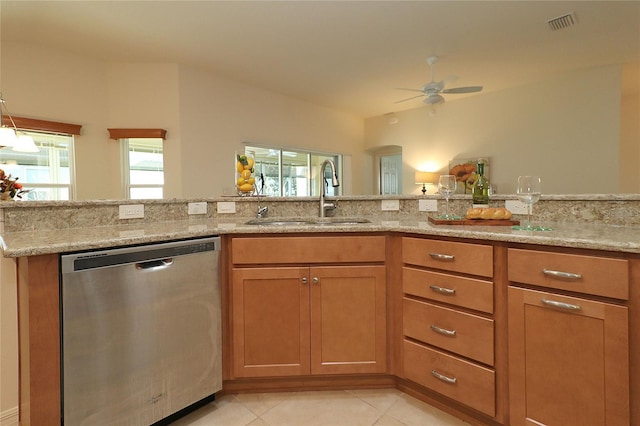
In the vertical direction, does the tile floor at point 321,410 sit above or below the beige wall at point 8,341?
below

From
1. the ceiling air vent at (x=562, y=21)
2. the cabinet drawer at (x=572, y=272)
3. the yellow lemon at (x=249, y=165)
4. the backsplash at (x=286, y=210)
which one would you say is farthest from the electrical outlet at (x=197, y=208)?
the ceiling air vent at (x=562, y=21)

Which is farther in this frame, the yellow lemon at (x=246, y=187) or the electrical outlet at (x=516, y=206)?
the yellow lemon at (x=246, y=187)

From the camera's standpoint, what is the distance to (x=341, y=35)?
331 cm

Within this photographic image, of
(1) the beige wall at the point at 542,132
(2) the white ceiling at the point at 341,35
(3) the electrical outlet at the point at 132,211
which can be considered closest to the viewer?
(3) the electrical outlet at the point at 132,211

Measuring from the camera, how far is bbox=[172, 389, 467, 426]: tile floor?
142 cm

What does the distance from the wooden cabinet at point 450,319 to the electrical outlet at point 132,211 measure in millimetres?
1480

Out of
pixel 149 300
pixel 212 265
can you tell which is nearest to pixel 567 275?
pixel 212 265

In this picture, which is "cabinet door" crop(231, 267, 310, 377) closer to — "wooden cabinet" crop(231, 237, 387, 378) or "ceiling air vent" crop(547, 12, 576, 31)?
"wooden cabinet" crop(231, 237, 387, 378)

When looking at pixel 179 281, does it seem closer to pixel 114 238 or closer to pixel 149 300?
pixel 149 300

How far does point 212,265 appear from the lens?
4.77 ft

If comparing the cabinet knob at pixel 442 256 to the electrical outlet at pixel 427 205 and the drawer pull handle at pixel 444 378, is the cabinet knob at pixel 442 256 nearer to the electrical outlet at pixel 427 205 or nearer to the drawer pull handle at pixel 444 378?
the drawer pull handle at pixel 444 378

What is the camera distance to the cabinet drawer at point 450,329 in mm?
1292

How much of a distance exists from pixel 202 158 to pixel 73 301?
3.36 metres

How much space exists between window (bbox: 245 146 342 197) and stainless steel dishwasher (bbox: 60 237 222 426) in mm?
3496
